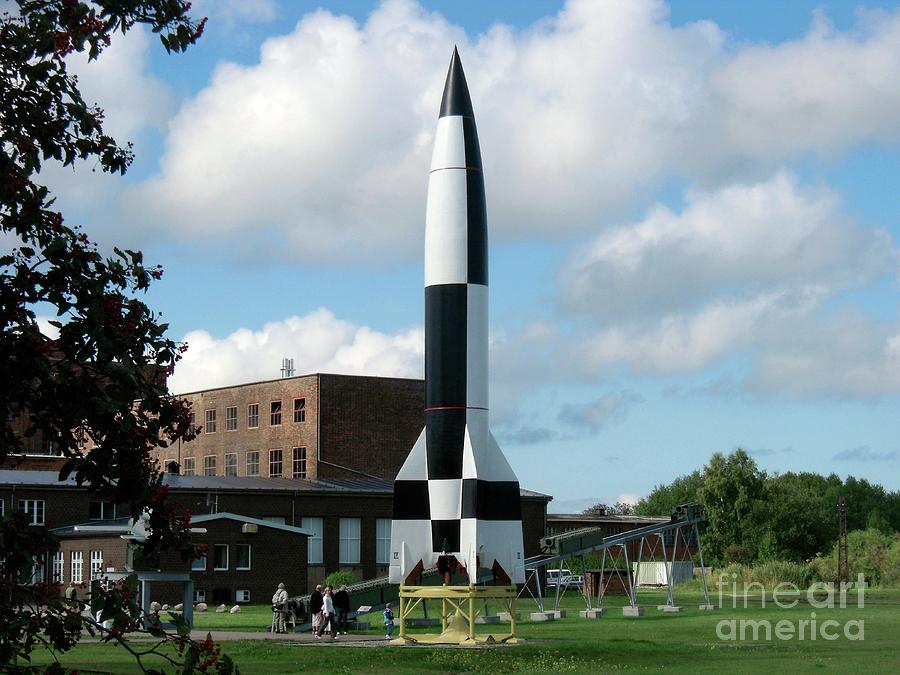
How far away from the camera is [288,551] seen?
54.4 metres

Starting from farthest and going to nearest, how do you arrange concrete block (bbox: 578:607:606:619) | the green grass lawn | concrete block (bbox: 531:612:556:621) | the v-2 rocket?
concrete block (bbox: 578:607:606:619) → concrete block (bbox: 531:612:556:621) → the v-2 rocket → the green grass lawn

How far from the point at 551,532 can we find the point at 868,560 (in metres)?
18.9

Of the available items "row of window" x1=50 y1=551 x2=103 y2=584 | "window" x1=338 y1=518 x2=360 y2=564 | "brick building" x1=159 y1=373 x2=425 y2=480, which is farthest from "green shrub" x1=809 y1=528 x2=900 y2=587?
"row of window" x1=50 y1=551 x2=103 y2=584

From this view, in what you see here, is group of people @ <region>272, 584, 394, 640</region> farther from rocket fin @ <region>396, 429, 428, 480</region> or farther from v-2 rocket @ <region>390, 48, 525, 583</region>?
rocket fin @ <region>396, 429, 428, 480</region>

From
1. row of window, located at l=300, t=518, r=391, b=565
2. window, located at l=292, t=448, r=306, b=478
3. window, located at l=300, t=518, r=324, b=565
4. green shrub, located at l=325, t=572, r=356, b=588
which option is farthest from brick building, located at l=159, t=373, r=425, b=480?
green shrub, located at l=325, t=572, r=356, b=588

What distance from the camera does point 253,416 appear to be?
260 ft

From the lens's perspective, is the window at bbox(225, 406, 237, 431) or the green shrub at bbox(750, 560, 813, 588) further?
the window at bbox(225, 406, 237, 431)

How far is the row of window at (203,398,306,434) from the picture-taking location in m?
75.8

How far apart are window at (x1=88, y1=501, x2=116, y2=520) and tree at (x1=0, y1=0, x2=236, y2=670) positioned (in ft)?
163

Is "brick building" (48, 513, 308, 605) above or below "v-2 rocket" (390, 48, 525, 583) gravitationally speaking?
below

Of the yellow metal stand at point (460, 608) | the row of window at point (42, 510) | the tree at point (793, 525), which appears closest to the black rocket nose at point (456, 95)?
the yellow metal stand at point (460, 608)

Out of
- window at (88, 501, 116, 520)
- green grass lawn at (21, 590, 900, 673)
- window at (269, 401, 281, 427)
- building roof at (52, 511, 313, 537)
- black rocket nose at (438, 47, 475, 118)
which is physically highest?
black rocket nose at (438, 47, 475, 118)

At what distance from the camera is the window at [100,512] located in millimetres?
55938

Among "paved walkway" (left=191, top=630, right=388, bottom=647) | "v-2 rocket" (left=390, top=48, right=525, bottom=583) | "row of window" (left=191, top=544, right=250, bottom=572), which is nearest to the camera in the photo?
"v-2 rocket" (left=390, top=48, right=525, bottom=583)
